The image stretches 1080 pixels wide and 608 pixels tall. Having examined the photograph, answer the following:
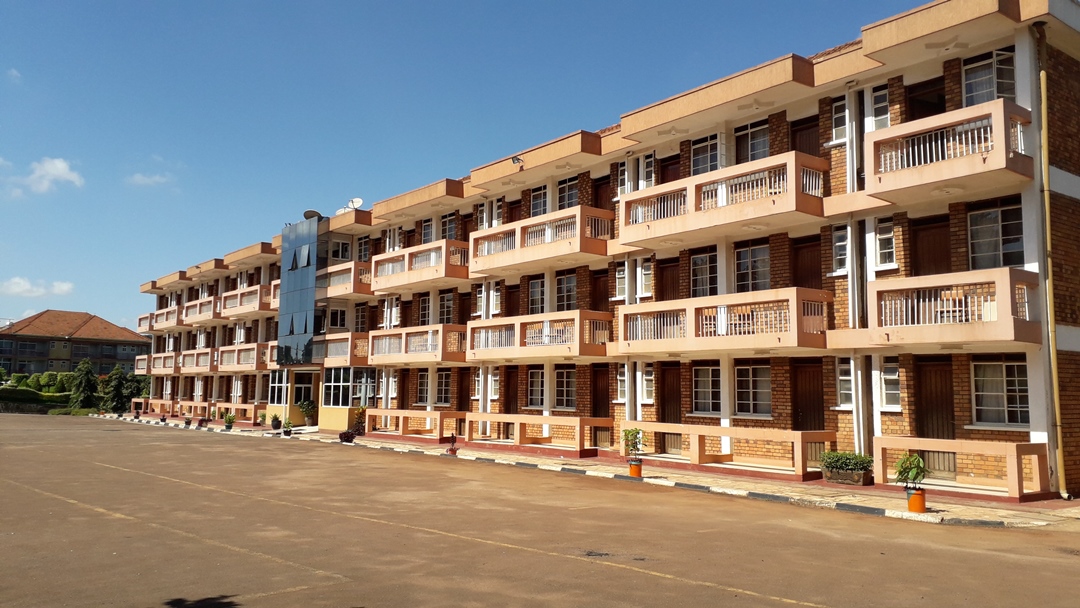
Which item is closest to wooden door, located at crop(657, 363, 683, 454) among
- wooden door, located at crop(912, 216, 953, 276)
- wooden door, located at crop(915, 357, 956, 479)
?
wooden door, located at crop(915, 357, 956, 479)

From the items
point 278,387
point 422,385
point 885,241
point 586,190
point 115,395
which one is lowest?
point 115,395

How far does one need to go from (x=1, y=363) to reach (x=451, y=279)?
93.3 meters

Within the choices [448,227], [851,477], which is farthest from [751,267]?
[448,227]

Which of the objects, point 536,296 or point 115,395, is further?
point 115,395

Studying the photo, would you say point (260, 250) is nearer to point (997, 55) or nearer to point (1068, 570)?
point (997, 55)

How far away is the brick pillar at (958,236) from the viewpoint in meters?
19.2

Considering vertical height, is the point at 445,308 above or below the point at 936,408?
above

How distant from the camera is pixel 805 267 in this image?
2289 cm

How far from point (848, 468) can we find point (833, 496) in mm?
2210

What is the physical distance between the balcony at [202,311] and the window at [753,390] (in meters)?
41.7

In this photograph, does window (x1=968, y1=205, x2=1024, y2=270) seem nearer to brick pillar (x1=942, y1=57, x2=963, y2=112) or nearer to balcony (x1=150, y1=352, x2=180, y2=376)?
brick pillar (x1=942, y1=57, x2=963, y2=112)

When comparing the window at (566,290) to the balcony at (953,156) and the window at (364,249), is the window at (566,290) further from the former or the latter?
the window at (364,249)

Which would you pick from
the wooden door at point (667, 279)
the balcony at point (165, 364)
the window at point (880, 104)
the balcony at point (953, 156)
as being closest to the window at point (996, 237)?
the balcony at point (953, 156)

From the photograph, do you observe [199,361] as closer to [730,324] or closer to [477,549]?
[730,324]
